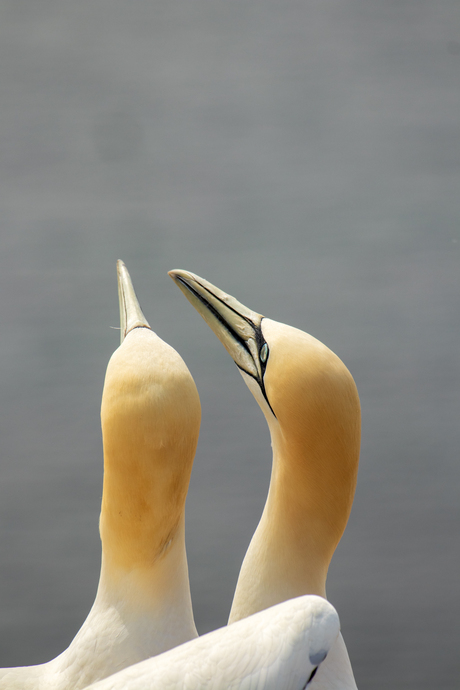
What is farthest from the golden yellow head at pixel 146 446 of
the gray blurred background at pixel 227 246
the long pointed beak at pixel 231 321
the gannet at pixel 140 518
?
the gray blurred background at pixel 227 246

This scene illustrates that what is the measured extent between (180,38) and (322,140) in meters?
0.58

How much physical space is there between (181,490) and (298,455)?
0.25 meters

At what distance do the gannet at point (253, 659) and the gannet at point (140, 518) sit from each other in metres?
0.31

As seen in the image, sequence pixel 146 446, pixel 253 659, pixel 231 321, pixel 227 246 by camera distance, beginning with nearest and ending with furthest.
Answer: pixel 253 659, pixel 146 446, pixel 231 321, pixel 227 246

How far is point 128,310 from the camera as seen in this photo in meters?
1.58

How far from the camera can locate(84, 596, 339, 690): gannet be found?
105cm

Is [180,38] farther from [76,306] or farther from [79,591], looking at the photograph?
[79,591]

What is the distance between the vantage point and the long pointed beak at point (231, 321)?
4.79ft

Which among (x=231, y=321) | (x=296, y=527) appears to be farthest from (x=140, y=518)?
(x=231, y=321)

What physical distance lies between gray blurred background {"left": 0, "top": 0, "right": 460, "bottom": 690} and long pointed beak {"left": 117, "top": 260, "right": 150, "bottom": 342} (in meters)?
0.67

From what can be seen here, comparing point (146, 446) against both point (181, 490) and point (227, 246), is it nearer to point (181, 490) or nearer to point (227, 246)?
point (181, 490)

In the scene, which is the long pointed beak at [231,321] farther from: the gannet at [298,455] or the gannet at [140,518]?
the gannet at [140,518]

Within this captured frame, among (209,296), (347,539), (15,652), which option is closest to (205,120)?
(209,296)

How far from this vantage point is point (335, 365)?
1347 millimetres
